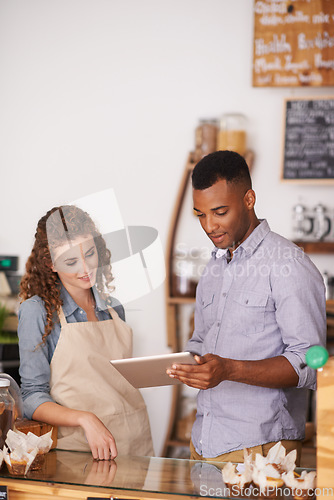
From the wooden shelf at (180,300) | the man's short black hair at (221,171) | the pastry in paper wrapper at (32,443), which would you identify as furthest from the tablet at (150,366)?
the wooden shelf at (180,300)

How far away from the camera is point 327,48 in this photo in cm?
301

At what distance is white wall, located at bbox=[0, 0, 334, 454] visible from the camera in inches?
126

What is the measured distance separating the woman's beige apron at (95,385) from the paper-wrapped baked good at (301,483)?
0.55 m

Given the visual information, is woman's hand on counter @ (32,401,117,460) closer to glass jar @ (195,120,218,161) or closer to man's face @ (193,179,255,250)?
man's face @ (193,179,255,250)

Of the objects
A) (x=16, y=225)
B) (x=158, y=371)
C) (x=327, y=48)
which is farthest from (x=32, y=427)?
(x=327, y=48)

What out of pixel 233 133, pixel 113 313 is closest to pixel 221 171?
pixel 113 313

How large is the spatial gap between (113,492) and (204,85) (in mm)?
2475

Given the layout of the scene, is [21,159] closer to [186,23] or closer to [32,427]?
[186,23]

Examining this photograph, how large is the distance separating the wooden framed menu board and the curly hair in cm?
171

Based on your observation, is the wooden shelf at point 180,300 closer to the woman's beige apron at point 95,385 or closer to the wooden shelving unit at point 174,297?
the wooden shelving unit at point 174,297

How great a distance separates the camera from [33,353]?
1612 millimetres

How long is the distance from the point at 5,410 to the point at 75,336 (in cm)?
31

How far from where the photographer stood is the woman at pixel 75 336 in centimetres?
162

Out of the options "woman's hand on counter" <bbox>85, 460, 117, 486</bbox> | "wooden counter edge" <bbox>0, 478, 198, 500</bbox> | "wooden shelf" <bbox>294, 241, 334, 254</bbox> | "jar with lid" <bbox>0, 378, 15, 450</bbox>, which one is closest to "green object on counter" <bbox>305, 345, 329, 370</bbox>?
"wooden counter edge" <bbox>0, 478, 198, 500</bbox>
